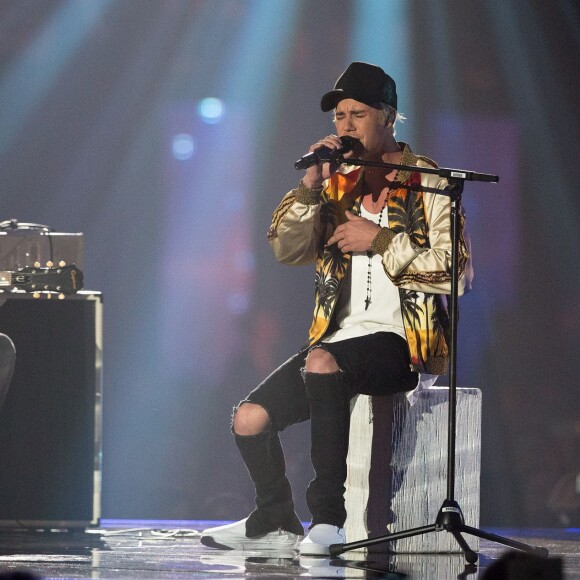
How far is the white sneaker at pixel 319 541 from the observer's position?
3.06m

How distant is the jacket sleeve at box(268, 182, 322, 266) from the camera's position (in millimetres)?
3377

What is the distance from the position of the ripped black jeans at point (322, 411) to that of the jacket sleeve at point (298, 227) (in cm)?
30

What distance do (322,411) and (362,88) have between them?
3.31 feet

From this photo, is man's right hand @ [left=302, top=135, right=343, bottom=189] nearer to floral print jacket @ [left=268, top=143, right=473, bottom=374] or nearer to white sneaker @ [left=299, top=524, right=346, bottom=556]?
floral print jacket @ [left=268, top=143, right=473, bottom=374]

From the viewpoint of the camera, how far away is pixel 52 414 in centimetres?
400

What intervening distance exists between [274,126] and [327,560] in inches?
97.1

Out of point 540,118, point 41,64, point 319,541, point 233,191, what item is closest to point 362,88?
point 319,541

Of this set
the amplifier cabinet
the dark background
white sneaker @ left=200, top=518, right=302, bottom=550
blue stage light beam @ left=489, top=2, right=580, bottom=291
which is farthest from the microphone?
blue stage light beam @ left=489, top=2, right=580, bottom=291

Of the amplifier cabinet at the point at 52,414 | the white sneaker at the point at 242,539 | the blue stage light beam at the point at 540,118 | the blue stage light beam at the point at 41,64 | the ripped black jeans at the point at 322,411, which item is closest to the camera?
the ripped black jeans at the point at 322,411

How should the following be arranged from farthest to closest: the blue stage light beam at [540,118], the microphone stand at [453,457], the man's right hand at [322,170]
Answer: the blue stage light beam at [540,118], the man's right hand at [322,170], the microphone stand at [453,457]

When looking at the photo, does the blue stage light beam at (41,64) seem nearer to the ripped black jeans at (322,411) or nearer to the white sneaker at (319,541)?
the ripped black jeans at (322,411)

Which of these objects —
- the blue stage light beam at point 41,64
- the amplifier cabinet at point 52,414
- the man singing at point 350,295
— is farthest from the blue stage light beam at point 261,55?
the man singing at point 350,295

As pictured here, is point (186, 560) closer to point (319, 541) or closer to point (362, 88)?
point (319, 541)

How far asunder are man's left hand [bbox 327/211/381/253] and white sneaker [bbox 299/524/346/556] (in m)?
0.80
